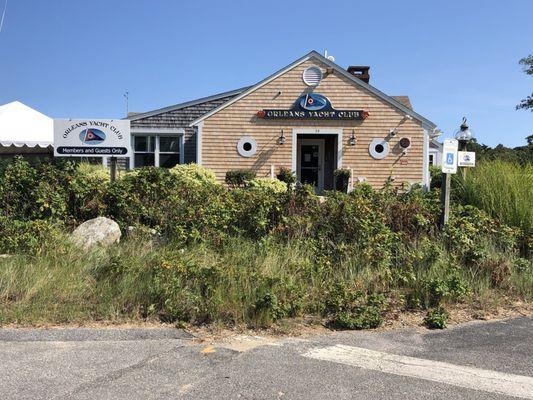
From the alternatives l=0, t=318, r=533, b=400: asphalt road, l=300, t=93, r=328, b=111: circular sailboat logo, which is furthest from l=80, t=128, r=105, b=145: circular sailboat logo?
l=300, t=93, r=328, b=111: circular sailboat logo

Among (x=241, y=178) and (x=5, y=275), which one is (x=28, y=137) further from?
(x=5, y=275)

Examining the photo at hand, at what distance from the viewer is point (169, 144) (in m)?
19.8

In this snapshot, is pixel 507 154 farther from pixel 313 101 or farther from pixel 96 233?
pixel 96 233

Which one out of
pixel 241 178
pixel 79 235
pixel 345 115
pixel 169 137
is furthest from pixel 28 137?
pixel 79 235

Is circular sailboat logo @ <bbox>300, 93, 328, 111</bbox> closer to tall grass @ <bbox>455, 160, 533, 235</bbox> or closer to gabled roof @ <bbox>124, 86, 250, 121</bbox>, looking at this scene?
gabled roof @ <bbox>124, 86, 250, 121</bbox>

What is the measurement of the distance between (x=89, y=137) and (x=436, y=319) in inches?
268

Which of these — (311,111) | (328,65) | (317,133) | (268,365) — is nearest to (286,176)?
(317,133)

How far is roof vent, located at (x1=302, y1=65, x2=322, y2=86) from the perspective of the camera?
1778 centimetres

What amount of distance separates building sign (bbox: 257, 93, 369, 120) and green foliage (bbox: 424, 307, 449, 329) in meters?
13.2

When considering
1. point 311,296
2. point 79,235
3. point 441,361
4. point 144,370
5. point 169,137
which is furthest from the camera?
point 169,137

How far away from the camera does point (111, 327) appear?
15.8 feet

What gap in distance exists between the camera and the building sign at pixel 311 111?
17.8 metres

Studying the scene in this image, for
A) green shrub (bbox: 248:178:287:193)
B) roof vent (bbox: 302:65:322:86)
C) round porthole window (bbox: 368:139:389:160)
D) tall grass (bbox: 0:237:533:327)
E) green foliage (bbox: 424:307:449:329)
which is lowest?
green foliage (bbox: 424:307:449:329)

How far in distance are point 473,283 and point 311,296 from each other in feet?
6.67
